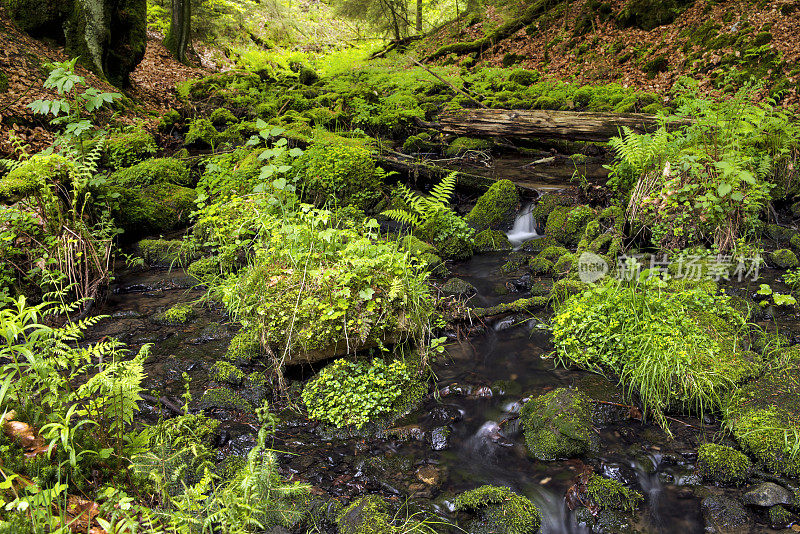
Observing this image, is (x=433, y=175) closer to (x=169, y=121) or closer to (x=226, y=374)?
(x=226, y=374)

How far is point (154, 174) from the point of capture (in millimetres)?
8250

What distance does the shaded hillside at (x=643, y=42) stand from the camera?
11.4 m

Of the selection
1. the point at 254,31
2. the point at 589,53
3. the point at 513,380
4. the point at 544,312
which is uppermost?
the point at 254,31

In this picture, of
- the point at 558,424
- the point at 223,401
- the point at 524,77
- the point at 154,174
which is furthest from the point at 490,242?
the point at 524,77

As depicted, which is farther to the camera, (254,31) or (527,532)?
(254,31)

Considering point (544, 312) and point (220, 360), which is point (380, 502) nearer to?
point (220, 360)

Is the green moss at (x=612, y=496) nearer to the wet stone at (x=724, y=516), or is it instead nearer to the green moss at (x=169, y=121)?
the wet stone at (x=724, y=516)

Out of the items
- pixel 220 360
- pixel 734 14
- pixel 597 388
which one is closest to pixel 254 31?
pixel 734 14

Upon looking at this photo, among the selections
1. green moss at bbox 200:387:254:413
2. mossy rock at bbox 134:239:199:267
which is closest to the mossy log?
mossy rock at bbox 134:239:199:267

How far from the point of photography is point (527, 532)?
3189mm

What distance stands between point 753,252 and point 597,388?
350 centimetres

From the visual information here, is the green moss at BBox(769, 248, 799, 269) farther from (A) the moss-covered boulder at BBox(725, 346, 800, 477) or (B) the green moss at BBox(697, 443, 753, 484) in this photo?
(B) the green moss at BBox(697, 443, 753, 484)

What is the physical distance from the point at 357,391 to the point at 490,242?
162 inches

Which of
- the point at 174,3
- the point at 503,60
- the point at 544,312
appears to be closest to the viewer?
the point at 544,312
